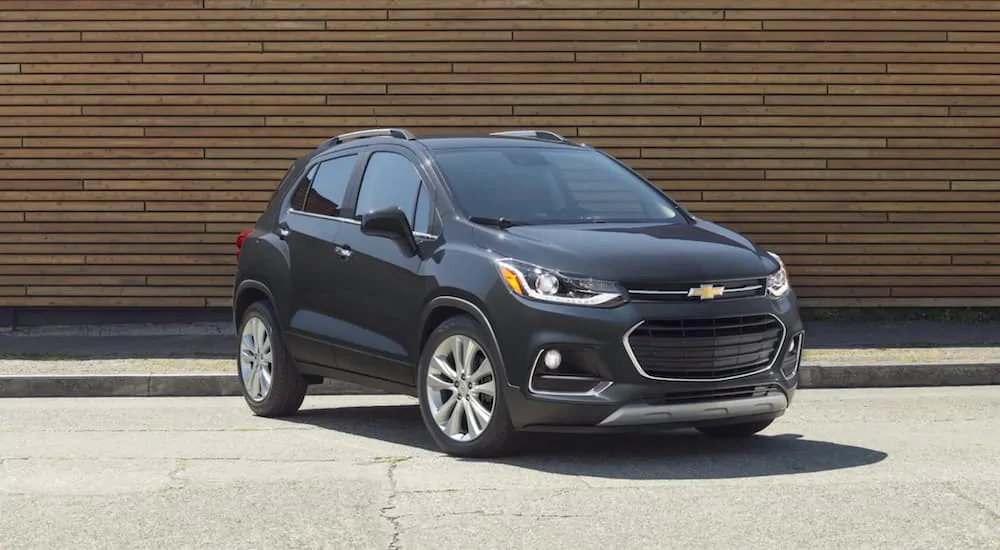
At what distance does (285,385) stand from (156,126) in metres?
6.46

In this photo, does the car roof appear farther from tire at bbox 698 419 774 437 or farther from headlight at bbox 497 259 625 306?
tire at bbox 698 419 774 437

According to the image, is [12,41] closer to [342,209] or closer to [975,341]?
[342,209]

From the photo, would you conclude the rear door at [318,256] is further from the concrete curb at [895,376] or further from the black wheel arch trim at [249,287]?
the concrete curb at [895,376]

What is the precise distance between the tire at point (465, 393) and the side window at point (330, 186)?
1.55 meters

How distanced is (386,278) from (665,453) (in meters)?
1.73

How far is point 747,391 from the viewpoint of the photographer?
798 centimetres

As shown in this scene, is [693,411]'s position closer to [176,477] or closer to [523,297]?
[523,297]

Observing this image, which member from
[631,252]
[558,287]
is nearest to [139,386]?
[558,287]

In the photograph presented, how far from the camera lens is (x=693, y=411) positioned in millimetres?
7750

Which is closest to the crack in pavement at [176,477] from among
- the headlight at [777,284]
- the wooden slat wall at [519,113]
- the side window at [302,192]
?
the side window at [302,192]

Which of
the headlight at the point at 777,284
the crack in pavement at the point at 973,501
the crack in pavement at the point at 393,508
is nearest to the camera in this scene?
the crack in pavement at the point at 393,508

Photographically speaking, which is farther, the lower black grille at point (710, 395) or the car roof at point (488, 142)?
the car roof at point (488, 142)

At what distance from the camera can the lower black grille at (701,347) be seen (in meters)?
7.63

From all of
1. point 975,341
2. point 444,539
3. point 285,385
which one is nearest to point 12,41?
point 285,385
